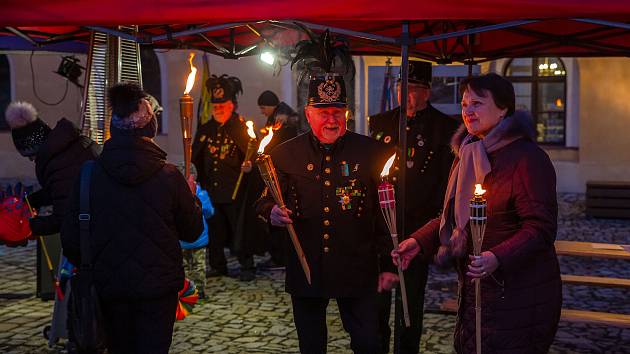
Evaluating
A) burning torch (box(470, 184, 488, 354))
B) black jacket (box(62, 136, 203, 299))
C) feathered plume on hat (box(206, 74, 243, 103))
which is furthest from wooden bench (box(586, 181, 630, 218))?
black jacket (box(62, 136, 203, 299))

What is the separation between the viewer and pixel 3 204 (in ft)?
20.8

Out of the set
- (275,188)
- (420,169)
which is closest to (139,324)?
(275,188)

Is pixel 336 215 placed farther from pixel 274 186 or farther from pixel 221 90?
pixel 221 90

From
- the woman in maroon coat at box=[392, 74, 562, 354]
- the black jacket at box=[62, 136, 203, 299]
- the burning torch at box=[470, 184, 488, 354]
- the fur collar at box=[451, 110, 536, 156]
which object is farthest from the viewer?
the black jacket at box=[62, 136, 203, 299]

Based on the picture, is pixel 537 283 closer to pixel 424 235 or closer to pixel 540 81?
pixel 424 235

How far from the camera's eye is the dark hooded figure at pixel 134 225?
396 cm

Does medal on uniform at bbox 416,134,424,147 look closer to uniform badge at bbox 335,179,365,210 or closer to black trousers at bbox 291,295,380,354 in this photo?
uniform badge at bbox 335,179,365,210

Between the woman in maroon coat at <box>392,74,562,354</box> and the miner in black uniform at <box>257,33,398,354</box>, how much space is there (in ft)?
2.09

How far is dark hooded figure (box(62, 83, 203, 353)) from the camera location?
396cm

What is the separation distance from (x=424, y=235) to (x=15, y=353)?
12.1ft

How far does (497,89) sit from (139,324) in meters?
2.20

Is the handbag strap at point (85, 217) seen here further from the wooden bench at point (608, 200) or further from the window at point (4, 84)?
the window at point (4, 84)

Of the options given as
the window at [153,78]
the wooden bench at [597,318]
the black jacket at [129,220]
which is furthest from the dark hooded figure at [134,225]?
the window at [153,78]

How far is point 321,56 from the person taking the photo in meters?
5.38
